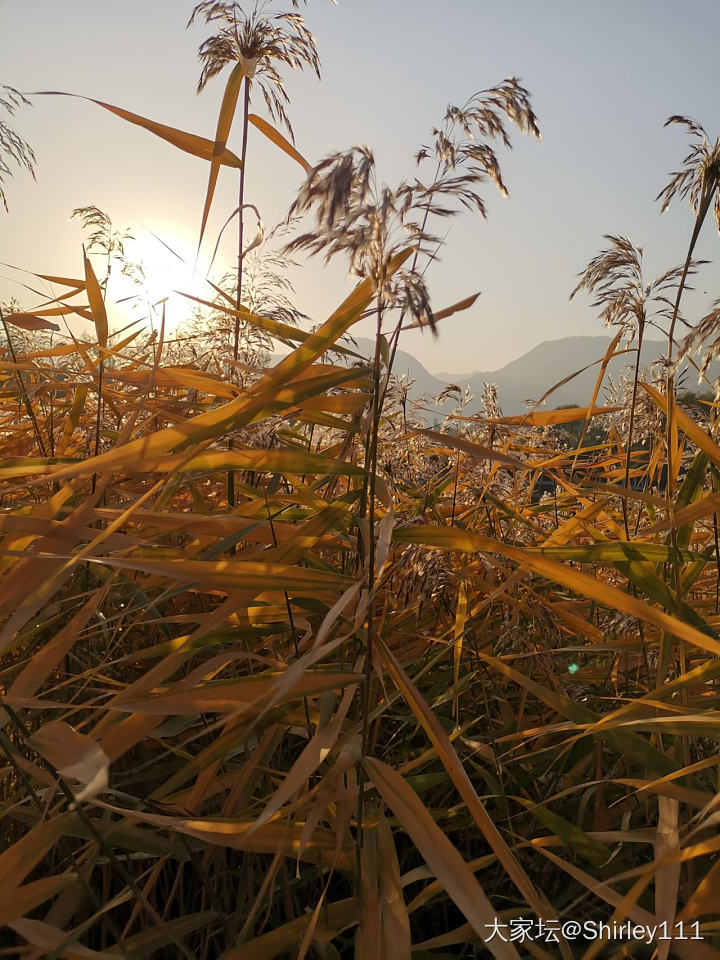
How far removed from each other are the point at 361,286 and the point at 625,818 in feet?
2.59

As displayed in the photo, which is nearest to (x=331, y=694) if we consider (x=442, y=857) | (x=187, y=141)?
(x=442, y=857)

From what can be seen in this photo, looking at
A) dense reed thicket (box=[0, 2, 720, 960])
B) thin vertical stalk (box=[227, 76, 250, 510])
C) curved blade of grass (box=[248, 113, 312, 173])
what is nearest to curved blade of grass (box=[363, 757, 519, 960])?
dense reed thicket (box=[0, 2, 720, 960])

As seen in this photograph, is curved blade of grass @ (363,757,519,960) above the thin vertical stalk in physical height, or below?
below

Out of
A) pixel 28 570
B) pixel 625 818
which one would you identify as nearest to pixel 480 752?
pixel 625 818

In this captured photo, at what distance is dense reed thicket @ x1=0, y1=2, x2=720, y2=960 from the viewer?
73 centimetres

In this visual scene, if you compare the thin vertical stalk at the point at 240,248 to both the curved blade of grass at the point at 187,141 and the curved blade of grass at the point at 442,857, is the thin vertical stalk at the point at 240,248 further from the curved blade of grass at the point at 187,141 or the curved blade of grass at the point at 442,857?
the curved blade of grass at the point at 442,857

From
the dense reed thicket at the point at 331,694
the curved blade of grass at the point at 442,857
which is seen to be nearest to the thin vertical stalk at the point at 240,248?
the dense reed thicket at the point at 331,694

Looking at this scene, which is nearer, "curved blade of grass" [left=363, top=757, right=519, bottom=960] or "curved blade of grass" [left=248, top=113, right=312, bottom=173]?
"curved blade of grass" [left=363, top=757, right=519, bottom=960]

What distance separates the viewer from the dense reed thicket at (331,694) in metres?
0.73

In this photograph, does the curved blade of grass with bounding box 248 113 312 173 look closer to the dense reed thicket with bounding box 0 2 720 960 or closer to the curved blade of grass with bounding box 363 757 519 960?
the dense reed thicket with bounding box 0 2 720 960

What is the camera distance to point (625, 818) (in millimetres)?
926

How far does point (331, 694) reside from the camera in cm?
85

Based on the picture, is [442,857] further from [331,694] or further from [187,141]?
[187,141]

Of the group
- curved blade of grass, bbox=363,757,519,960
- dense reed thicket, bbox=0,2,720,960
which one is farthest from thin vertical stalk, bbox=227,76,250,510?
curved blade of grass, bbox=363,757,519,960
